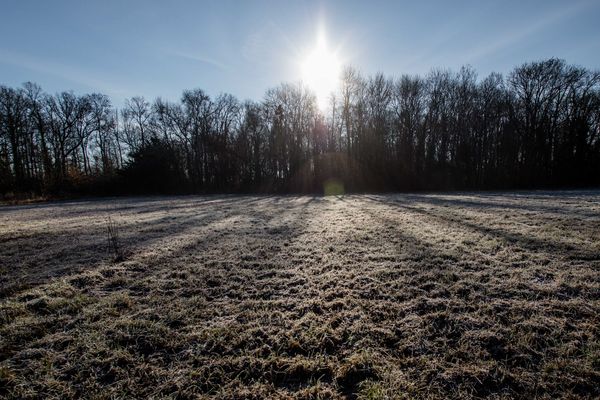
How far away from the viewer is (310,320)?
2980 mm

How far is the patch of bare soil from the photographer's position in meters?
2.07

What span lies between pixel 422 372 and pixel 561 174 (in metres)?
37.9

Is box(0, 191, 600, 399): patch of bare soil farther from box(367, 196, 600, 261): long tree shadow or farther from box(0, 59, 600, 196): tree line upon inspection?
box(0, 59, 600, 196): tree line

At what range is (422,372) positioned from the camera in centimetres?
213

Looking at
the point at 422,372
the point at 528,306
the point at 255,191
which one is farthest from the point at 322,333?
the point at 255,191

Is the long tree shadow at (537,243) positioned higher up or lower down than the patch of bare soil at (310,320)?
higher up

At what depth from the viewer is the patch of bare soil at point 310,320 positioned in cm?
207

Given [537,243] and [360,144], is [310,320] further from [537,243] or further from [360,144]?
[360,144]

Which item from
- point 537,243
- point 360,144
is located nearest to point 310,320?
point 537,243

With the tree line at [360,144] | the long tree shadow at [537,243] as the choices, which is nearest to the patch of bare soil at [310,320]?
the long tree shadow at [537,243]

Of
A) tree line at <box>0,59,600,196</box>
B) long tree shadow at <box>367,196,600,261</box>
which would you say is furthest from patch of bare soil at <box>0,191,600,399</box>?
tree line at <box>0,59,600,196</box>

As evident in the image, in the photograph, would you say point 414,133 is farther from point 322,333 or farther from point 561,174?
point 322,333

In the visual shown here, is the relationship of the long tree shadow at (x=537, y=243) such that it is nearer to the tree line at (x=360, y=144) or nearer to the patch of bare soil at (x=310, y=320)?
the patch of bare soil at (x=310, y=320)

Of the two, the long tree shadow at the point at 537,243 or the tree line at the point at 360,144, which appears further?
the tree line at the point at 360,144
